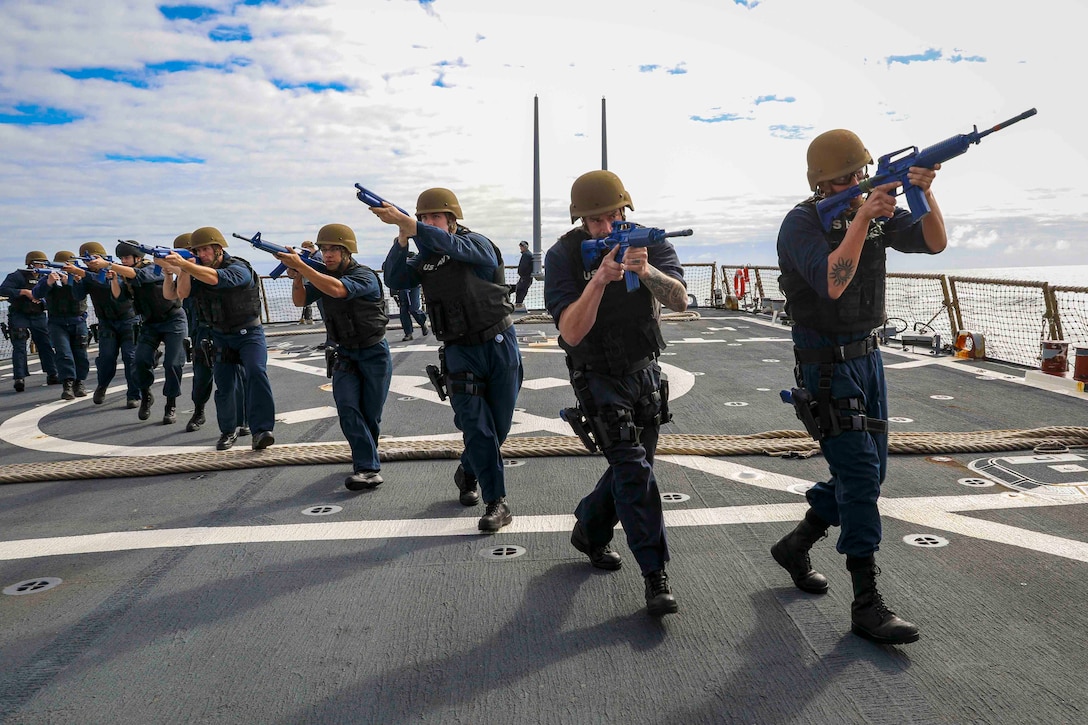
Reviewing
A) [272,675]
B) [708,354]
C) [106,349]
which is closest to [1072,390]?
[708,354]

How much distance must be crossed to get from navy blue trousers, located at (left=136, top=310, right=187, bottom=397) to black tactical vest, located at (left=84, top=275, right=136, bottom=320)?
1.14 meters

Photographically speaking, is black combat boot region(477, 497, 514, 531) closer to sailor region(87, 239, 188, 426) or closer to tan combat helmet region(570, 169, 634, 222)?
tan combat helmet region(570, 169, 634, 222)

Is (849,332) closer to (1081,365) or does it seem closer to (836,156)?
(836,156)

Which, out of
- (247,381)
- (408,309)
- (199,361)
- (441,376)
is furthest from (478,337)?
(408,309)

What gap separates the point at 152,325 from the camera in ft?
27.1

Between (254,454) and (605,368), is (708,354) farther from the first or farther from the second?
(605,368)

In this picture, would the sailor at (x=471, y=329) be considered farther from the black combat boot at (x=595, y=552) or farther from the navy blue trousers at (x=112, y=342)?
the navy blue trousers at (x=112, y=342)

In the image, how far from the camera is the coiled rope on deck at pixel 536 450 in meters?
5.65

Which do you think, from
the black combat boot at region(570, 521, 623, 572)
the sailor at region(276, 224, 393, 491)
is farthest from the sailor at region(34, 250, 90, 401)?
the black combat boot at region(570, 521, 623, 572)

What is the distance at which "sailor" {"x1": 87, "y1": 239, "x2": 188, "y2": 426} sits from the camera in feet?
26.4

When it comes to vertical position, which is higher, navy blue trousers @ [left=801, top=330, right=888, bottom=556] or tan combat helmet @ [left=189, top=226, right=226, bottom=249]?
tan combat helmet @ [left=189, top=226, right=226, bottom=249]

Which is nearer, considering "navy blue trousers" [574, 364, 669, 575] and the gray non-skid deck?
the gray non-skid deck

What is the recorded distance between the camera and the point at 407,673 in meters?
2.82

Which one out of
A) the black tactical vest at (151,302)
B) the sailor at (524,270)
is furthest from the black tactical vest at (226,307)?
the sailor at (524,270)
